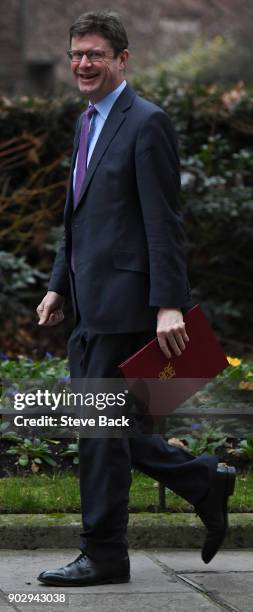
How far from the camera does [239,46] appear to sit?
19656 mm

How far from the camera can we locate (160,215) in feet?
13.5

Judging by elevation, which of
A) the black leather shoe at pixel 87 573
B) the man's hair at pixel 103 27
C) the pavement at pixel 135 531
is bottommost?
the pavement at pixel 135 531

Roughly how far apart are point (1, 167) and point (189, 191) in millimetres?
1516

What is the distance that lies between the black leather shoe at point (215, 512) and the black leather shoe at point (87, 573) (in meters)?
0.30

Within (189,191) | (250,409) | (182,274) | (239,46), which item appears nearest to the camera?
(182,274)

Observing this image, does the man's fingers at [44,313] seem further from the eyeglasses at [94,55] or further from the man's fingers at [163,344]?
the eyeglasses at [94,55]

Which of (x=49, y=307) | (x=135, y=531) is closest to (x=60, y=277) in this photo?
A: (x=49, y=307)

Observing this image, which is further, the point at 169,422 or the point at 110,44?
the point at 169,422

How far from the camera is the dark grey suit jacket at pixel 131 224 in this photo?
4.13 meters

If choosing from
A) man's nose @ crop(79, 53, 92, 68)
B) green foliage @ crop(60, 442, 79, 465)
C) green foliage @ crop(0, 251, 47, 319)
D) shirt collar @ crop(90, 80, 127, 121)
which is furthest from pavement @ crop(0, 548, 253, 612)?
green foliage @ crop(0, 251, 47, 319)

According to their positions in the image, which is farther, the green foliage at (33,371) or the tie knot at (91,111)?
the green foliage at (33,371)

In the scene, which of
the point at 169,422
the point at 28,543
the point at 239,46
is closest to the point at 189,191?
the point at 169,422

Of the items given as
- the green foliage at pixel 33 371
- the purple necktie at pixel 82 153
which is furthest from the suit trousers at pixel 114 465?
the green foliage at pixel 33 371

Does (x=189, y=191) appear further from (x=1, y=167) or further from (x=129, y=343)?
(x=129, y=343)
